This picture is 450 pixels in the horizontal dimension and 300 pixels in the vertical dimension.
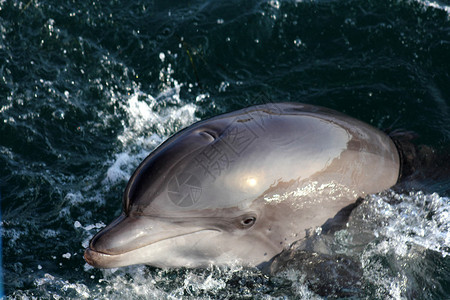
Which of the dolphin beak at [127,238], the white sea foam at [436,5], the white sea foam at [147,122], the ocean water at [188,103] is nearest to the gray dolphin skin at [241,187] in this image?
the dolphin beak at [127,238]

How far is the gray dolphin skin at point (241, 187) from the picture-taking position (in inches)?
188

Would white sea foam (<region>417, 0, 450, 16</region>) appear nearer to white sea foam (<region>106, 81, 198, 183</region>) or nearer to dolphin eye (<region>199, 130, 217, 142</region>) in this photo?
white sea foam (<region>106, 81, 198, 183</region>)

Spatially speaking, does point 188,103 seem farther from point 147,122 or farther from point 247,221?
point 247,221

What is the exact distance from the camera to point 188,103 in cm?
832

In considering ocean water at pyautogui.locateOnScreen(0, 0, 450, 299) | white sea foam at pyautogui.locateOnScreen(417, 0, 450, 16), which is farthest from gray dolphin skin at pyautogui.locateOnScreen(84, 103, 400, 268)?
white sea foam at pyautogui.locateOnScreen(417, 0, 450, 16)

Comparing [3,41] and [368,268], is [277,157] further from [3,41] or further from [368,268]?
[3,41]

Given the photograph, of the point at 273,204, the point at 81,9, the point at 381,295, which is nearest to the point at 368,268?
the point at 381,295

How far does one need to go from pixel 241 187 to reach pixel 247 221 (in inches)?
13.2

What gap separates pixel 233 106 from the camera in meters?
8.22

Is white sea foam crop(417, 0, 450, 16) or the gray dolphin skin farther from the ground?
white sea foam crop(417, 0, 450, 16)

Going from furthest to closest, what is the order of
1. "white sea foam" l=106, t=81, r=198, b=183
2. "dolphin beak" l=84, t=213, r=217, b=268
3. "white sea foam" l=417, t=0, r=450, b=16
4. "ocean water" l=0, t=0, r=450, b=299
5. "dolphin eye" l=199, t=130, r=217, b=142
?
"white sea foam" l=417, t=0, r=450, b=16, "white sea foam" l=106, t=81, r=198, b=183, "ocean water" l=0, t=0, r=450, b=299, "dolphin eye" l=199, t=130, r=217, b=142, "dolphin beak" l=84, t=213, r=217, b=268

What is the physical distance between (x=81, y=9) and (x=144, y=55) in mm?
1490

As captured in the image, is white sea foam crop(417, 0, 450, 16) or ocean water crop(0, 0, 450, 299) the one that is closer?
ocean water crop(0, 0, 450, 299)

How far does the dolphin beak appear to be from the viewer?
472cm
